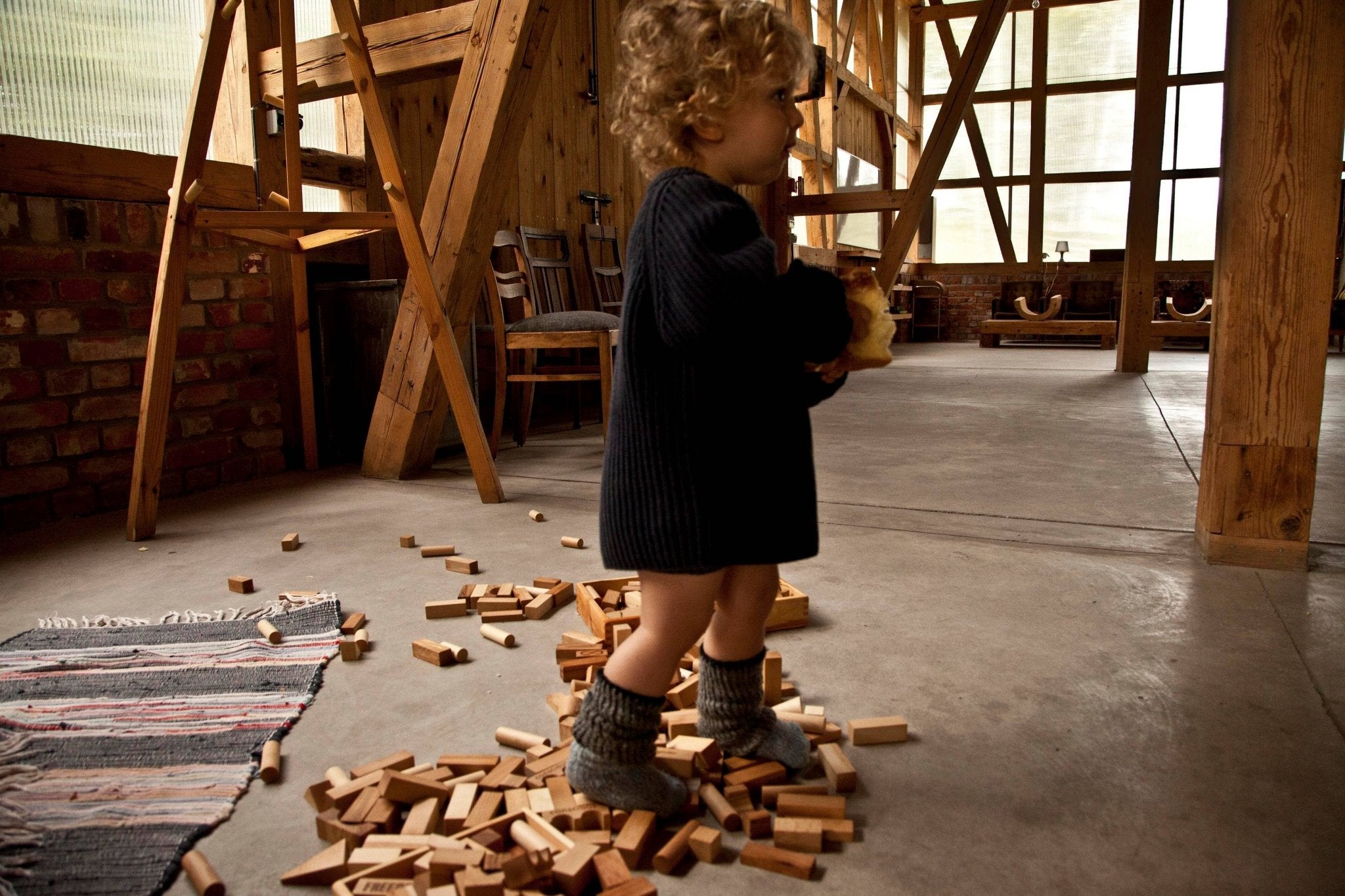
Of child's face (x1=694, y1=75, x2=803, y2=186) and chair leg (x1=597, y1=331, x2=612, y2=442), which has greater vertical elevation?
child's face (x1=694, y1=75, x2=803, y2=186)

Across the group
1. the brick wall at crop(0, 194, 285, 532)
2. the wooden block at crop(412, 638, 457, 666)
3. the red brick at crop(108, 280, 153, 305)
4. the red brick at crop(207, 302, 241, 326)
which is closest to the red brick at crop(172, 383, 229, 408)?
the brick wall at crop(0, 194, 285, 532)

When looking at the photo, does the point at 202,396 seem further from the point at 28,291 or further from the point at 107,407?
the point at 28,291

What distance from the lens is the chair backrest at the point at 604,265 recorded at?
17.4 ft

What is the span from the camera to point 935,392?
20.3 ft

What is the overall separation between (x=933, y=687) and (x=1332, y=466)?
107 inches

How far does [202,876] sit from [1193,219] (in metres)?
13.9

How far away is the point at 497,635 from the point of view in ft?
6.21

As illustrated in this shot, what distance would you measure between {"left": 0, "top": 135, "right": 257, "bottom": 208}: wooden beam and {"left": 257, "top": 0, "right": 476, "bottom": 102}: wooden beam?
1.33 ft

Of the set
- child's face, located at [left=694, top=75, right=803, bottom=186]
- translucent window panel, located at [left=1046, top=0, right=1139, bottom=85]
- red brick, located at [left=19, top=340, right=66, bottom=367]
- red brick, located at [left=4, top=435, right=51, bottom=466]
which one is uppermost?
translucent window panel, located at [left=1046, top=0, right=1139, bottom=85]

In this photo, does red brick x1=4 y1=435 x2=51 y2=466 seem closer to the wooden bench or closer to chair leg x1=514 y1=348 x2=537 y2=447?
chair leg x1=514 y1=348 x2=537 y2=447

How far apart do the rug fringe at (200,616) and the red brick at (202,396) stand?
4.69 feet

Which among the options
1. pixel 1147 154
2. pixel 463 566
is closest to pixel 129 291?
pixel 463 566

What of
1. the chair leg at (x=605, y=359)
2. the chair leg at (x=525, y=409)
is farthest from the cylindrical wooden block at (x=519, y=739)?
the chair leg at (x=525, y=409)

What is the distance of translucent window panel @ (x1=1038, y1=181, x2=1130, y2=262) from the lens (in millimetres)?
12781
